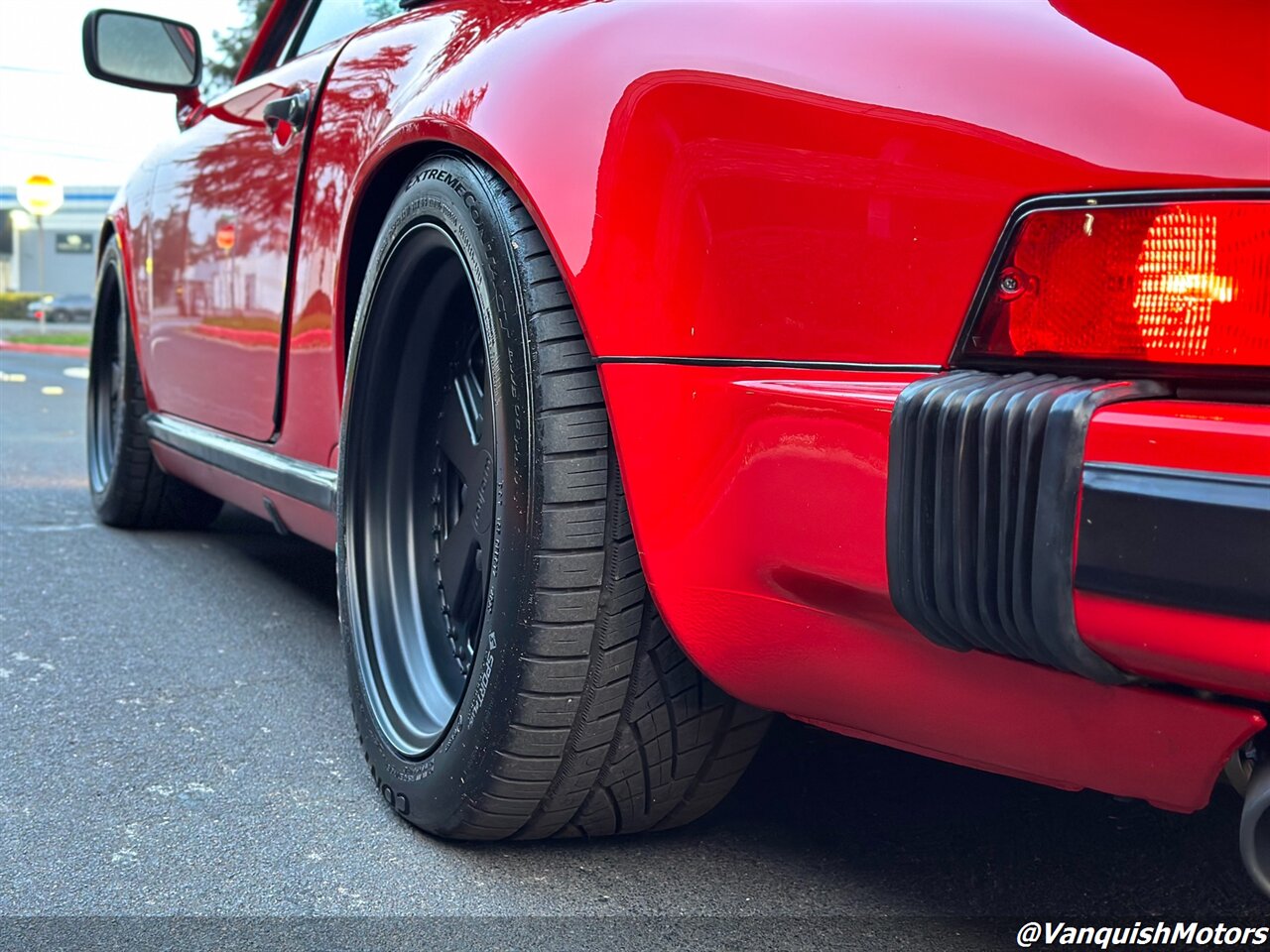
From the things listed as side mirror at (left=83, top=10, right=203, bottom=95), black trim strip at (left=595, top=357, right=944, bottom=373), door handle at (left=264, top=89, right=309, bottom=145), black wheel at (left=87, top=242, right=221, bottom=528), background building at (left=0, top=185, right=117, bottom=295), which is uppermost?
background building at (left=0, top=185, right=117, bottom=295)

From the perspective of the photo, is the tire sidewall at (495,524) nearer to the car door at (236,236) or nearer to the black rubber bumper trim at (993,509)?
the black rubber bumper trim at (993,509)

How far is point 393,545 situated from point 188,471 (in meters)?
1.52

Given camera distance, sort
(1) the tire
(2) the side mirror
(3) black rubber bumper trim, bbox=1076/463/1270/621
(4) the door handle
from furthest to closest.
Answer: (2) the side mirror < (4) the door handle < (1) the tire < (3) black rubber bumper trim, bbox=1076/463/1270/621

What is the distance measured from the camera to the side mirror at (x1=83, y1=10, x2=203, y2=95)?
3.35 metres

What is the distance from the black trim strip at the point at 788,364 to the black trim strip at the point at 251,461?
1028mm

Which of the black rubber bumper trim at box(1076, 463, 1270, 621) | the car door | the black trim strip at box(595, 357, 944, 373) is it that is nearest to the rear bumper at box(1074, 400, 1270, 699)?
the black rubber bumper trim at box(1076, 463, 1270, 621)

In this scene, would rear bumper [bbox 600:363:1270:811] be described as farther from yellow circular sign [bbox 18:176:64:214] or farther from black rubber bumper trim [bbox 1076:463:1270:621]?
yellow circular sign [bbox 18:176:64:214]

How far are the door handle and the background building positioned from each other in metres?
49.1

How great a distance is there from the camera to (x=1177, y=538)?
42.2 inches

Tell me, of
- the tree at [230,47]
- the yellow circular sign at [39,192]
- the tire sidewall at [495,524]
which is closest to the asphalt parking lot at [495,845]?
the tire sidewall at [495,524]

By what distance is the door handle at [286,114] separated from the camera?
2576 mm

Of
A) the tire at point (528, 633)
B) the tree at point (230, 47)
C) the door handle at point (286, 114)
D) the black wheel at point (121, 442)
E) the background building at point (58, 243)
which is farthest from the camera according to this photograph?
the background building at point (58, 243)

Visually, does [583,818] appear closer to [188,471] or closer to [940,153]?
[940,153]

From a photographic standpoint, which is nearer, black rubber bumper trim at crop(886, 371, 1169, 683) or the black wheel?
black rubber bumper trim at crop(886, 371, 1169, 683)
